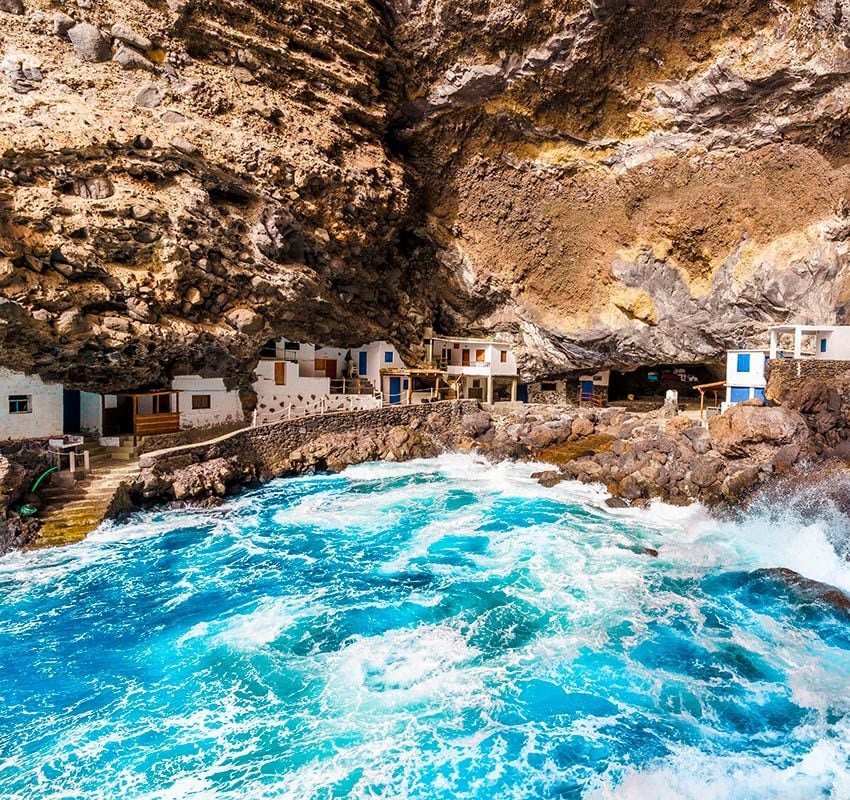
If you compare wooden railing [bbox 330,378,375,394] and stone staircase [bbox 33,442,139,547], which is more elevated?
wooden railing [bbox 330,378,375,394]

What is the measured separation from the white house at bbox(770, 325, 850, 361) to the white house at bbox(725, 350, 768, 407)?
1060 millimetres

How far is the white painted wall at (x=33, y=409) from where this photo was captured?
20688mm

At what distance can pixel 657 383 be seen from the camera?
44.2m

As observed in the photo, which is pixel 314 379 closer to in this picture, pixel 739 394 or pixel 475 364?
pixel 475 364

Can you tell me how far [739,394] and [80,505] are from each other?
3430cm

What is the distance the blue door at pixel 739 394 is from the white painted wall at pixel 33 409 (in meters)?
35.6

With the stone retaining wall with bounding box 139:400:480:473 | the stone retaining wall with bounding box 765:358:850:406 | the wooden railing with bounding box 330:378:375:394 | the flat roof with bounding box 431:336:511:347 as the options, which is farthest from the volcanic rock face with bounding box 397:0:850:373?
the wooden railing with bounding box 330:378:375:394

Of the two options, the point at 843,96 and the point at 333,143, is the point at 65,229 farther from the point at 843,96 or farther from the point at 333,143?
the point at 843,96

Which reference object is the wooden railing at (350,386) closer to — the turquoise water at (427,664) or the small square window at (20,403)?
the turquoise water at (427,664)

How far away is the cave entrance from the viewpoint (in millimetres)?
40906

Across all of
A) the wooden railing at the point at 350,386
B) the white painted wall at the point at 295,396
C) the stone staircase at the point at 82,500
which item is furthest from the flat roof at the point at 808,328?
the stone staircase at the point at 82,500

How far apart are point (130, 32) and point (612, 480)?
33.7 meters

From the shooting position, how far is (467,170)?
116 feet

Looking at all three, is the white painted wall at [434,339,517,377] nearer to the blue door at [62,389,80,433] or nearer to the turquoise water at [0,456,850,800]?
the turquoise water at [0,456,850,800]
